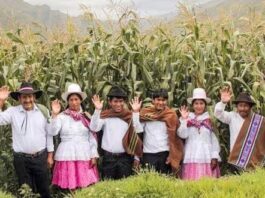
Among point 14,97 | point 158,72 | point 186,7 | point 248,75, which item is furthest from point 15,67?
point 248,75

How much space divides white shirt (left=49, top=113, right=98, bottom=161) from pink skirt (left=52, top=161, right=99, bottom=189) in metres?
0.07

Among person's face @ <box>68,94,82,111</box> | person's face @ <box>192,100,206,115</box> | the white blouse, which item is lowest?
the white blouse

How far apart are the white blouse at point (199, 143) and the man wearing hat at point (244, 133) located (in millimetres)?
207

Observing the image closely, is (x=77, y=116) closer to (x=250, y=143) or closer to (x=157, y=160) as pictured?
(x=157, y=160)

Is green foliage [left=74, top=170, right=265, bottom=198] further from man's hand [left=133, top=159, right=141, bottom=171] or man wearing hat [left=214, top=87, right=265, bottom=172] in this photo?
man's hand [left=133, top=159, right=141, bottom=171]

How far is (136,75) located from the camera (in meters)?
7.88

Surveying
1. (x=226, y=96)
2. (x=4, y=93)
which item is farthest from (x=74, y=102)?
(x=226, y=96)

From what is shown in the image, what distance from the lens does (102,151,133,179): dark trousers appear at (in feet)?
23.7

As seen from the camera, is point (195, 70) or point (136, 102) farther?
point (195, 70)

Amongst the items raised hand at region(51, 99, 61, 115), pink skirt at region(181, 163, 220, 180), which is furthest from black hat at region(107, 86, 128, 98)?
pink skirt at region(181, 163, 220, 180)

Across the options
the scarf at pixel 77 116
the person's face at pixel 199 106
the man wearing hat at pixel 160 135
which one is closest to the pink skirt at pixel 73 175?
the scarf at pixel 77 116

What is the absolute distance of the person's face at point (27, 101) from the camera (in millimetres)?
6953

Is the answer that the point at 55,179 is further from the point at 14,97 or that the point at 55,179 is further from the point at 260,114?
the point at 260,114

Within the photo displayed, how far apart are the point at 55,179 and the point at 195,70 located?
7.33 feet
